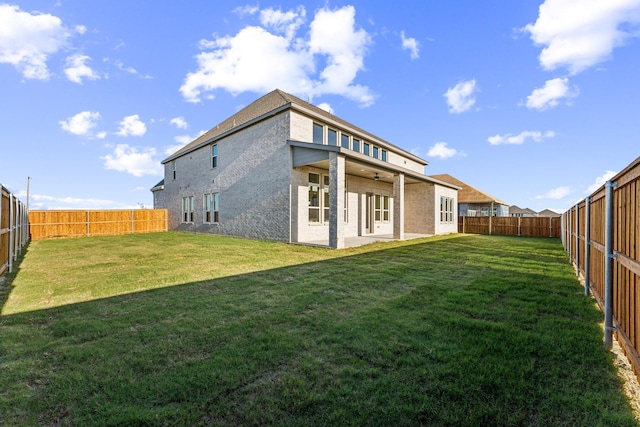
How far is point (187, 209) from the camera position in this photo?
2072 centimetres

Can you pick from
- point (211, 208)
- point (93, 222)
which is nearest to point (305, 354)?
point (211, 208)

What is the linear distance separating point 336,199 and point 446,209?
1337cm

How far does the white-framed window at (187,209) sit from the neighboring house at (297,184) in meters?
0.07

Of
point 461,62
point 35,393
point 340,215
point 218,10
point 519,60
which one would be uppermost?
point 218,10

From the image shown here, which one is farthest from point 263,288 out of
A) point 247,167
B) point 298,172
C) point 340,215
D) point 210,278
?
point 247,167

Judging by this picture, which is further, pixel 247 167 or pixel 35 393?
pixel 247 167

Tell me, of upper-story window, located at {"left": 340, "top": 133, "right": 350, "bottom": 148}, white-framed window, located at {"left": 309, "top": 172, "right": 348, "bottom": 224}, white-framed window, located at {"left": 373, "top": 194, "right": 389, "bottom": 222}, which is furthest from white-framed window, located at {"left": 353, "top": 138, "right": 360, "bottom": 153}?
white-framed window, located at {"left": 309, "top": 172, "right": 348, "bottom": 224}

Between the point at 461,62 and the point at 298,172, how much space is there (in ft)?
26.6

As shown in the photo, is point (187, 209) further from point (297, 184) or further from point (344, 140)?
point (344, 140)

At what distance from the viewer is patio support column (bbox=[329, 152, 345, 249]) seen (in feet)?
36.4

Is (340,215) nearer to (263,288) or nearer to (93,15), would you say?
(263,288)

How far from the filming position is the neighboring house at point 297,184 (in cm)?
1280

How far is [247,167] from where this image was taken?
15273 millimetres

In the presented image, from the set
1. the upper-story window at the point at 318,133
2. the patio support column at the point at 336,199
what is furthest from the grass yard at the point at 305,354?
the upper-story window at the point at 318,133
